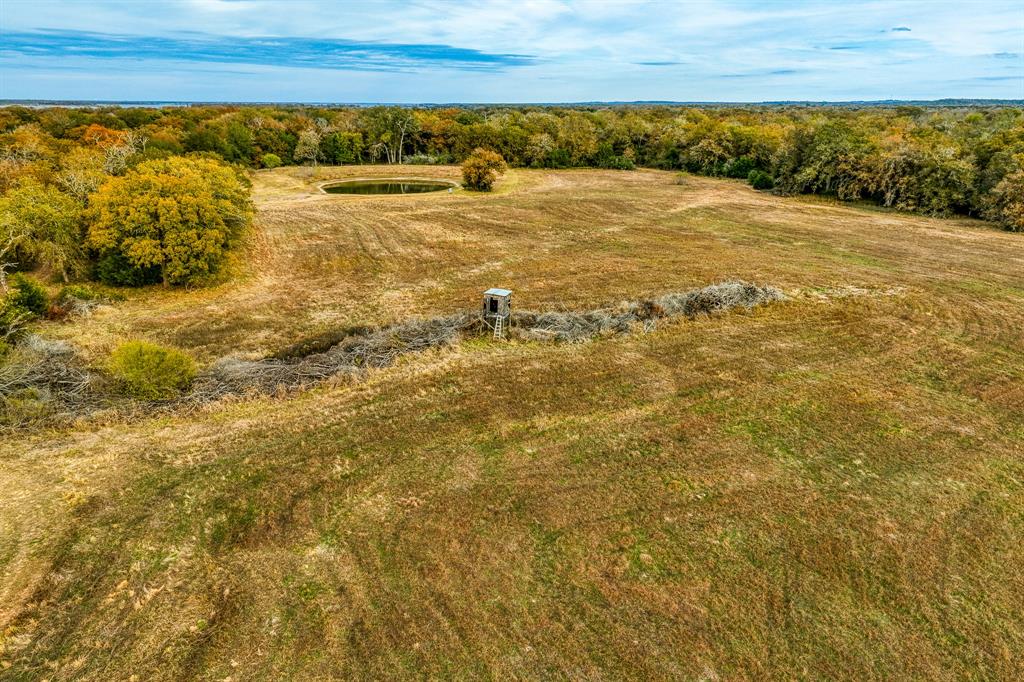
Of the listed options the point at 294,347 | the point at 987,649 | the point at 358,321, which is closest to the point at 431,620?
the point at 987,649

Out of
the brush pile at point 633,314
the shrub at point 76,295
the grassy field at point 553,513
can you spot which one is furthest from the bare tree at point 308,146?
the brush pile at point 633,314

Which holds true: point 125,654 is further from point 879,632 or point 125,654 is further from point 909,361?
point 909,361

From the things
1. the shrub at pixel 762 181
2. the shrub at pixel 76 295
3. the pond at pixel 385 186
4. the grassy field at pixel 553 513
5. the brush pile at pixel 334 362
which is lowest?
the grassy field at pixel 553 513

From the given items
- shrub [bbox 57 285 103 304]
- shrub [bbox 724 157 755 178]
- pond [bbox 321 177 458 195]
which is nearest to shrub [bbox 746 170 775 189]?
shrub [bbox 724 157 755 178]

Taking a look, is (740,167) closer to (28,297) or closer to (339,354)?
(339,354)

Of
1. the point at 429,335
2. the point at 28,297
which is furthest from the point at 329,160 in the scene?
the point at 429,335

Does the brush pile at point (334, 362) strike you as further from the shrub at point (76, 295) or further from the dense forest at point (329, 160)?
the dense forest at point (329, 160)
